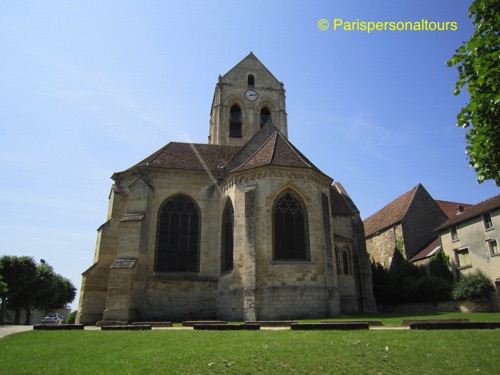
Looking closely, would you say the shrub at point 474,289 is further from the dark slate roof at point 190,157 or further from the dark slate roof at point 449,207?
the dark slate roof at point 190,157

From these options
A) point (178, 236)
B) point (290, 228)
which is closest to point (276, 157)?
point (290, 228)

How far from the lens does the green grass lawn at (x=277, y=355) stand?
258 inches

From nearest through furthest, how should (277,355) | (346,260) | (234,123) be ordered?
1. (277,355)
2. (346,260)
3. (234,123)

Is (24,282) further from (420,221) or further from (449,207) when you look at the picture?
(449,207)

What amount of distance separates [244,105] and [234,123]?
1.96 m

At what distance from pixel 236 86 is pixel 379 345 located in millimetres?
30402

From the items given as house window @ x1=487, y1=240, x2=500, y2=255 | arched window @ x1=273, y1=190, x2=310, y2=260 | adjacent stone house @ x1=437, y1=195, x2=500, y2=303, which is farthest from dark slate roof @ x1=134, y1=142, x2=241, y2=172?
house window @ x1=487, y1=240, x2=500, y2=255

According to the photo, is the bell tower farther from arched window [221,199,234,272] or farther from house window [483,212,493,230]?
house window [483,212,493,230]

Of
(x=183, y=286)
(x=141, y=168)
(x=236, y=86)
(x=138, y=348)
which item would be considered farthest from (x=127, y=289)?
(x=236, y=86)

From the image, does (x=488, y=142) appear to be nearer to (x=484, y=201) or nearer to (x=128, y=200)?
(x=128, y=200)

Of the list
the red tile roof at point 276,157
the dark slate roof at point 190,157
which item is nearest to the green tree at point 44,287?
the dark slate roof at point 190,157

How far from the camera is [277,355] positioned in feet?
23.9

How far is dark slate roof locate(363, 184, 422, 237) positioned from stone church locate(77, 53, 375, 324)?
1216cm

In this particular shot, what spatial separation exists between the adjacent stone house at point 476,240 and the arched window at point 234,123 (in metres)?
19.6
